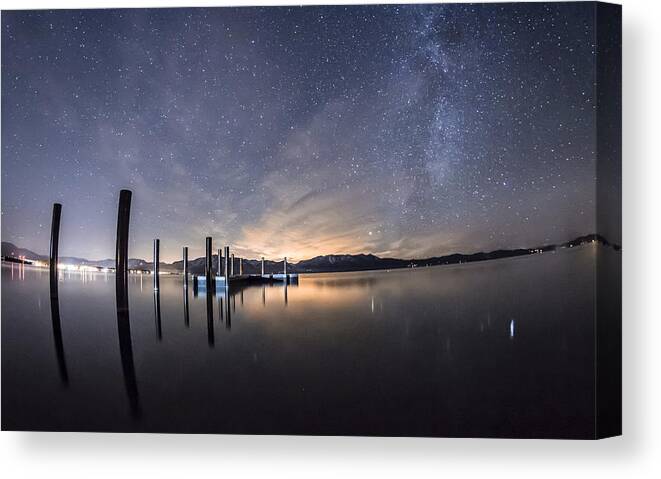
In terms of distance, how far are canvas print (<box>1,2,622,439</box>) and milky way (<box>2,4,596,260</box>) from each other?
1cm

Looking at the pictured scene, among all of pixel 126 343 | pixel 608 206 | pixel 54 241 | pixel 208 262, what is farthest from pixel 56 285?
pixel 608 206

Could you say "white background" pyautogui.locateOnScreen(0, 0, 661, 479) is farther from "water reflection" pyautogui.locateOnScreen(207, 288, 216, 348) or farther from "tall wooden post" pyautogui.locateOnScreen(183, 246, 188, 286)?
"tall wooden post" pyautogui.locateOnScreen(183, 246, 188, 286)

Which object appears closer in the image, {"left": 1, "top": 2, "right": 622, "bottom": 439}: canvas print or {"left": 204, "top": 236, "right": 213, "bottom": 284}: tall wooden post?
{"left": 1, "top": 2, "right": 622, "bottom": 439}: canvas print

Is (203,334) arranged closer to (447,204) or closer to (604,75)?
(447,204)

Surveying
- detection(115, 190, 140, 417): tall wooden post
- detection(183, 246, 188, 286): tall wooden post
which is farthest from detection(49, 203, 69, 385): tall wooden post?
detection(183, 246, 188, 286): tall wooden post

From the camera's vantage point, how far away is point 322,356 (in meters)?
2.58

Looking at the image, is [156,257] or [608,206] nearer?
[608,206]

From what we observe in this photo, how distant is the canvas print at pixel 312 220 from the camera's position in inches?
99.0

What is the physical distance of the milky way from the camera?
8.34 feet

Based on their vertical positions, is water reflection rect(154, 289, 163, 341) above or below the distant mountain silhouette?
below

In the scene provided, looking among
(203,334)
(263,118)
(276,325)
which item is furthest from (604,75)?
(203,334)

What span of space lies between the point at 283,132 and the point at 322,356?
1193mm

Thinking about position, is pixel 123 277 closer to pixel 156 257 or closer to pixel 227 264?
pixel 156 257

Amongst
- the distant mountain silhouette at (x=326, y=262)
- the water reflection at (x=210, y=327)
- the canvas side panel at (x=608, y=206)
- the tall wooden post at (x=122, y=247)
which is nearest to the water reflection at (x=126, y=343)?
the tall wooden post at (x=122, y=247)
